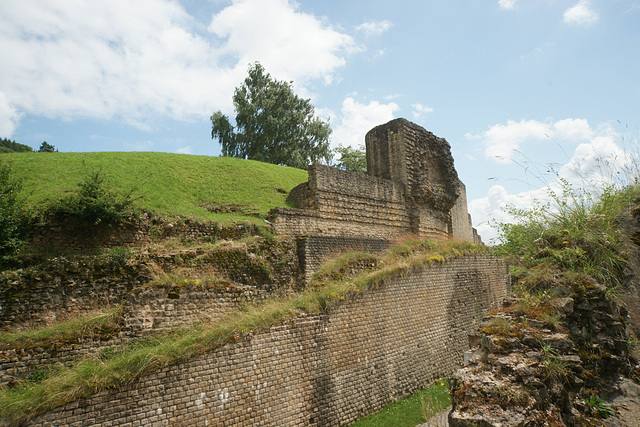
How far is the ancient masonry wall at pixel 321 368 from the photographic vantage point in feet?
19.2

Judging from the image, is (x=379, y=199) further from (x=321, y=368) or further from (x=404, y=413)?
(x=321, y=368)

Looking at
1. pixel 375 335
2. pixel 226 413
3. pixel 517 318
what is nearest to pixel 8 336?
pixel 226 413

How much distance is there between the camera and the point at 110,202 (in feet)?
32.4

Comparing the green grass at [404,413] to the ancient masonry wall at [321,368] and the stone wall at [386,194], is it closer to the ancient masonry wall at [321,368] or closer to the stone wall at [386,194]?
the ancient masonry wall at [321,368]

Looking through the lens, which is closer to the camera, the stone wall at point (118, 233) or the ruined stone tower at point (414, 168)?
the stone wall at point (118, 233)

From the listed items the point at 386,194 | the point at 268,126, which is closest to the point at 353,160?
the point at 268,126

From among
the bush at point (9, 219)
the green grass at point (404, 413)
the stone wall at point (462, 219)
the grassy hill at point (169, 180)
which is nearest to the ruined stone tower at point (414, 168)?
the grassy hill at point (169, 180)

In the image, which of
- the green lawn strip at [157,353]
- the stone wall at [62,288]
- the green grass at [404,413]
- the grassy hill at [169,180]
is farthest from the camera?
the grassy hill at [169,180]

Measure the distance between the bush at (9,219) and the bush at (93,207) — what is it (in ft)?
2.55

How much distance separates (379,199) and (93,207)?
1035cm

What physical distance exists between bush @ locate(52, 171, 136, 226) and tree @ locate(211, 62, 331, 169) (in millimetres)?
23949

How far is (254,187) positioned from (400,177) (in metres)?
6.49

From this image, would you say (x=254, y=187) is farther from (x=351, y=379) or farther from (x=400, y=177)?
(x=351, y=379)

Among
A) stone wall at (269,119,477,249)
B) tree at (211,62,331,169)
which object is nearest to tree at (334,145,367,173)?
tree at (211,62,331,169)
